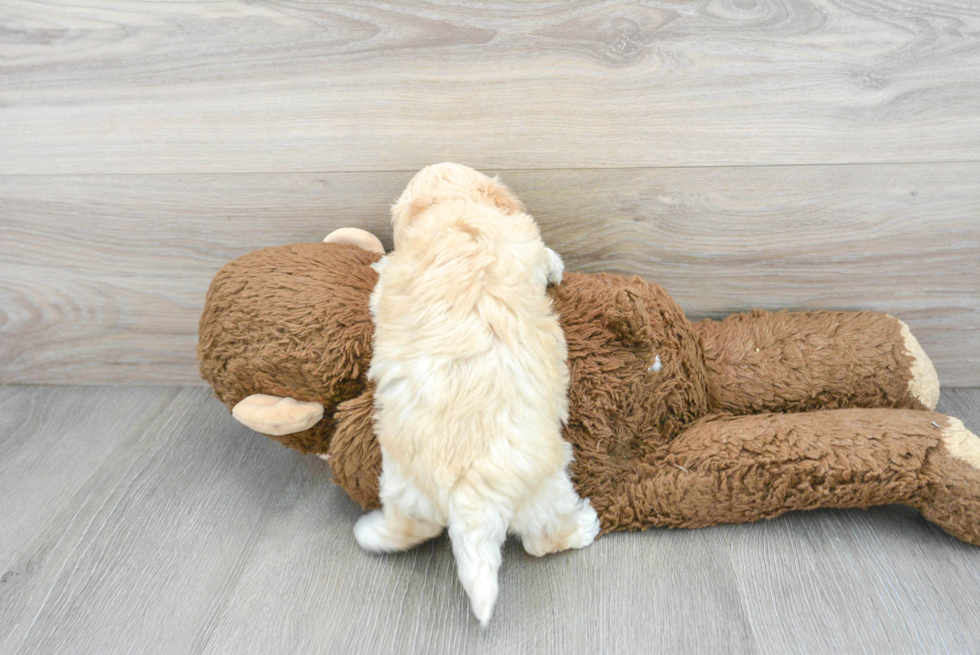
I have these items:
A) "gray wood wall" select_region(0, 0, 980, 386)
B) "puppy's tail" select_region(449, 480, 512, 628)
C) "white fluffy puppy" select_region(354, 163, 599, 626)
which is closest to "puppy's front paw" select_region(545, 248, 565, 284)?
"white fluffy puppy" select_region(354, 163, 599, 626)

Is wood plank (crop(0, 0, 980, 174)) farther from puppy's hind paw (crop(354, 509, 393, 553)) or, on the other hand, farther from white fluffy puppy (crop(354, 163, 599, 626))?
puppy's hind paw (crop(354, 509, 393, 553))

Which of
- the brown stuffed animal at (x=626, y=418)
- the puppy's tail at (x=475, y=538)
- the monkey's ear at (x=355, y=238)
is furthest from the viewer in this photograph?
the monkey's ear at (x=355, y=238)

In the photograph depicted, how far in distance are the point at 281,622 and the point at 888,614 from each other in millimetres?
632

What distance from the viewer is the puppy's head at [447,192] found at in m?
0.73

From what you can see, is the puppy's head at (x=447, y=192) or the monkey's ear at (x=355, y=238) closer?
the puppy's head at (x=447, y=192)

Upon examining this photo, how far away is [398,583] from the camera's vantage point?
732mm

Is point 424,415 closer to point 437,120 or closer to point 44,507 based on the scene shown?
point 437,120

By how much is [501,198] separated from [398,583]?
451mm

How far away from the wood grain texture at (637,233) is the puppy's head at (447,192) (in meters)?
0.12

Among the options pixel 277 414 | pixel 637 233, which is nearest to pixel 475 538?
pixel 277 414

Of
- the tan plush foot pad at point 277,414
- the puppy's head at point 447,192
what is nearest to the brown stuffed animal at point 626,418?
the tan plush foot pad at point 277,414

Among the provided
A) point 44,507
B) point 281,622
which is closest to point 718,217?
point 281,622

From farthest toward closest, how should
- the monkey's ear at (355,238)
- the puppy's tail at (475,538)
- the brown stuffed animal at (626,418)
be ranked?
the monkey's ear at (355,238) → the brown stuffed animal at (626,418) → the puppy's tail at (475,538)

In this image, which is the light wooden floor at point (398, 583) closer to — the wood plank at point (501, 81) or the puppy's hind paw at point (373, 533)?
the puppy's hind paw at point (373, 533)
